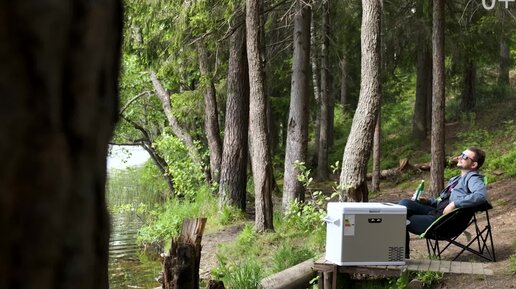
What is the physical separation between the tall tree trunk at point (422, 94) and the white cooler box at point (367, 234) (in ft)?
48.7

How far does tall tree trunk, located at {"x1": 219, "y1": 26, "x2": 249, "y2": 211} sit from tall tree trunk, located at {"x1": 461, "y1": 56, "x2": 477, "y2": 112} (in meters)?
10.1

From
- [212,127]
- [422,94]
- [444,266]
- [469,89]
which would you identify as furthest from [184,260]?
[469,89]

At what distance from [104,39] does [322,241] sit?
374 inches

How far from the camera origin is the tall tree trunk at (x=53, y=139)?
936 mm

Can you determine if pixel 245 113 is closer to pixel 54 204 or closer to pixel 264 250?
pixel 264 250

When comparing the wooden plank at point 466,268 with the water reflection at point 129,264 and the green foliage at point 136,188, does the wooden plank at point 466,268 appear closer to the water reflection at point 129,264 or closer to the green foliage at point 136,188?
the water reflection at point 129,264

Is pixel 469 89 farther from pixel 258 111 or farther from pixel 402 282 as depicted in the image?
pixel 402 282

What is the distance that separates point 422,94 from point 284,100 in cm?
450

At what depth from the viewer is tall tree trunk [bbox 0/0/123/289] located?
36.8 inches

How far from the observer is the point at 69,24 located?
1016 millimetres

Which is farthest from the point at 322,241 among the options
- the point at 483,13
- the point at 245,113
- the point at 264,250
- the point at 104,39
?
the point at 483,13

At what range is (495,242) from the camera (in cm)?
955

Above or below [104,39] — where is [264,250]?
below

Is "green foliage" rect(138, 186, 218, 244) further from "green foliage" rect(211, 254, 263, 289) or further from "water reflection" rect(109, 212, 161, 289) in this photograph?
"green foliage" rect(211, 254, 263, 289)
